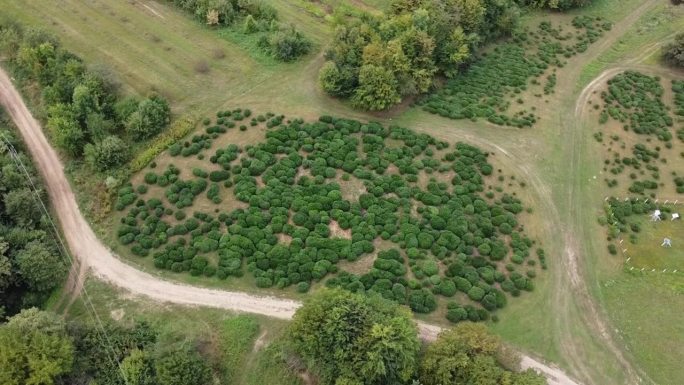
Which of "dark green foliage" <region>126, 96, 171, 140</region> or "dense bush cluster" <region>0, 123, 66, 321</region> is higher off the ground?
"dark green foliage" <region>126, 96, 171, 140</region>

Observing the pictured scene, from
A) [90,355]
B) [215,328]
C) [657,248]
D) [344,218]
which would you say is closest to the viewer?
[90,355]

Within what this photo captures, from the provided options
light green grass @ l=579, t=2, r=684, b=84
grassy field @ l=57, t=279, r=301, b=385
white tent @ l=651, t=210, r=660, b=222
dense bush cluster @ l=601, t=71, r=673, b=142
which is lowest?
grassy field @ l=57, t=279, r=301, b=385

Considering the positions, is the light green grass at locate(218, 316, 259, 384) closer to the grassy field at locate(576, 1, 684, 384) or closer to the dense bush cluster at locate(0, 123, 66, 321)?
the dense bush cluster at locate(0, 123, 66, 321)

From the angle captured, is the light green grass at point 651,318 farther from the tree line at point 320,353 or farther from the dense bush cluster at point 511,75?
the dense bush cluster at point 511,75

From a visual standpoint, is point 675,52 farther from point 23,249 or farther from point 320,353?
point 23,249

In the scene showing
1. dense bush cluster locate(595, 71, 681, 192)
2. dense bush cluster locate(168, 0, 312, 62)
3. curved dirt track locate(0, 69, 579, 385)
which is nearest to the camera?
curved dirt track locate(0, 69, 579, 385)

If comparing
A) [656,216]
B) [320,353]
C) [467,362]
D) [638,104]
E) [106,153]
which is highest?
[638,104]

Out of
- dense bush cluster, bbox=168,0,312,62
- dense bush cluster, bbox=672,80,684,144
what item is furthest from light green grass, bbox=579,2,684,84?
dense bush cluster, bbox=168,0,312,62

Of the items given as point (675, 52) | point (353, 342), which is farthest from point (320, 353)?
point (675, 52)
